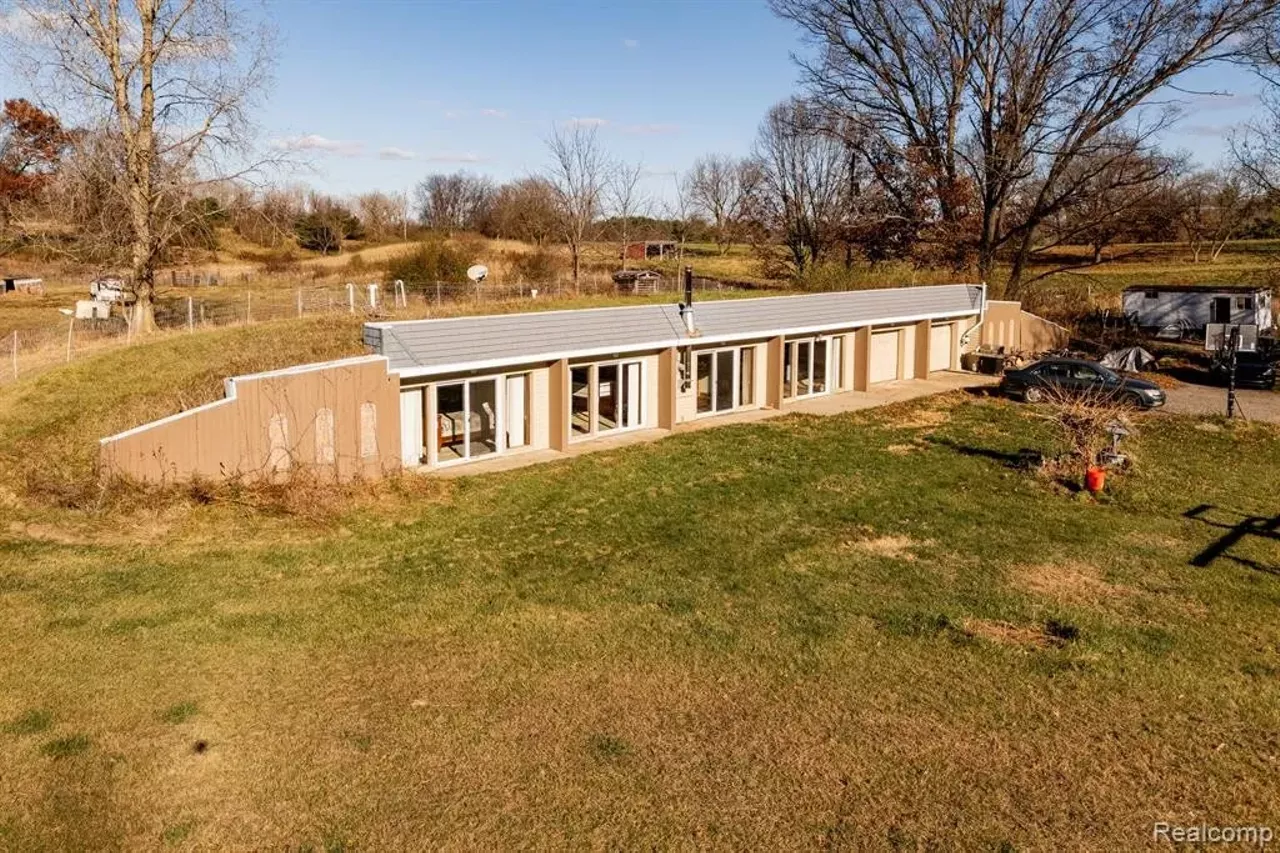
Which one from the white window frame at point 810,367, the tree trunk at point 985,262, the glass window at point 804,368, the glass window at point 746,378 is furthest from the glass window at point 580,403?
the tree trunk at point 985,262

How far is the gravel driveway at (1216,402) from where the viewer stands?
25312mm

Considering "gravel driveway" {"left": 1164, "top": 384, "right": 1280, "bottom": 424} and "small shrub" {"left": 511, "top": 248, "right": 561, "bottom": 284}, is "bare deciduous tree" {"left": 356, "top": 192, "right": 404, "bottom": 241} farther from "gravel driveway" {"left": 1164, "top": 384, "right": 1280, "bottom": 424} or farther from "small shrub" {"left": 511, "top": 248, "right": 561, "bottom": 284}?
"gravel driveway" {"left": 1164, "top": 384, "right": 1280, "bottom": 424}

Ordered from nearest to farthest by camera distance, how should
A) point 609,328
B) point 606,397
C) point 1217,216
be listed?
1. point 609,328
2. point 606,397
3. point 1217,216

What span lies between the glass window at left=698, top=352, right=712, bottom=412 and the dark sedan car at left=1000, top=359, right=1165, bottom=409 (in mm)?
9012

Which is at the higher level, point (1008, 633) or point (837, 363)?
point (837, 363)

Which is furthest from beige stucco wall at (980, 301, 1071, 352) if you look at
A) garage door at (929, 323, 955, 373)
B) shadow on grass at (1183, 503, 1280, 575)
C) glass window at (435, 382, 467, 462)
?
glass window at (435, 382, 467, 462)

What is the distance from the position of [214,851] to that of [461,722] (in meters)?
2.42

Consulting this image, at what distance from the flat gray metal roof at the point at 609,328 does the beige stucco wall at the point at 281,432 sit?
95 cm

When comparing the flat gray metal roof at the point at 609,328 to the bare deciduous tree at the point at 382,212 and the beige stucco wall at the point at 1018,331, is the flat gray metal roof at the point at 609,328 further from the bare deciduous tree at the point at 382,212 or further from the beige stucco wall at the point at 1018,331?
the bare deciduous tree at the point at 382,212

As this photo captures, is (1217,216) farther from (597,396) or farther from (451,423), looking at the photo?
(451,423)

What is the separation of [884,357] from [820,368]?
353 centimetres

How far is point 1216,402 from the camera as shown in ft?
89.0

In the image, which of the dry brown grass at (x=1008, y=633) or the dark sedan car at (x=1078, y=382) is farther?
the dark sedan car at (x=1078, y=382)

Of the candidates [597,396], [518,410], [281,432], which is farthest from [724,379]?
[281,432]
